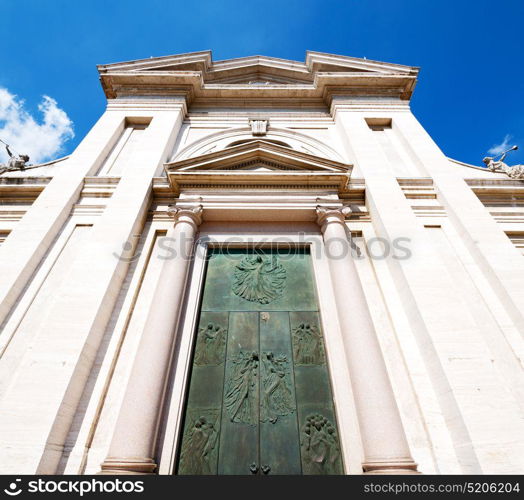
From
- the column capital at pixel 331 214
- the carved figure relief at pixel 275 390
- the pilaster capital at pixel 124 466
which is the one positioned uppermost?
the column capital at pixel 331 214

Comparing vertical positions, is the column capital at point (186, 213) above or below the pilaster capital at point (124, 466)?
above

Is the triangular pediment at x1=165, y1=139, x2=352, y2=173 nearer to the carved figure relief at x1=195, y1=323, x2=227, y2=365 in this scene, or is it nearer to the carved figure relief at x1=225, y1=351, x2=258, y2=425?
the carved figure relief at x1=195, y1=323, x2=227, y2=365

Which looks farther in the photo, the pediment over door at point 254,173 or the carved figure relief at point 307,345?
the pediment over door at point 254,173

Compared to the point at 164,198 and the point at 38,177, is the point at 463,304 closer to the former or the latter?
the point at 164,198

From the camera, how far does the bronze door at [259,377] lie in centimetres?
516

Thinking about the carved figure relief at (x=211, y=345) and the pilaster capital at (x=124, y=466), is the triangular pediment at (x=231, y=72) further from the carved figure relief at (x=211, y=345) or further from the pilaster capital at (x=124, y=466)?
the pilaster capital at (x=124, y=466)

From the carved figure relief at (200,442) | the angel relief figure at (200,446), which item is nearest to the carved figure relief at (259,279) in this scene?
the carved figure relief at (200,442)

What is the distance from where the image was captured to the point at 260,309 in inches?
279

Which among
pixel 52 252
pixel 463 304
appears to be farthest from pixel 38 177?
pixel 463 304

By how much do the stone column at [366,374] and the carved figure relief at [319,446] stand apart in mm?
575

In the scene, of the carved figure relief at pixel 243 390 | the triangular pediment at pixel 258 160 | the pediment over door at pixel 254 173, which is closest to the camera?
the carved figure relief at pixel 243 390

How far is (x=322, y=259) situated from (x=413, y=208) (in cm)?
294

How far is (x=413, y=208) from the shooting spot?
816cm
